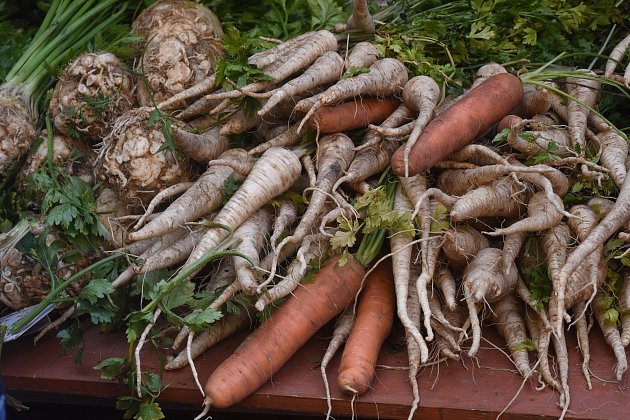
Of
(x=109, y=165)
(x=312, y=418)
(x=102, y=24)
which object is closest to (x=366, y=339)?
(x=312, y=418)

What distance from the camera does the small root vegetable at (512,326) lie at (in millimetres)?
2150

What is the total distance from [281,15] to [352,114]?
0.87 m

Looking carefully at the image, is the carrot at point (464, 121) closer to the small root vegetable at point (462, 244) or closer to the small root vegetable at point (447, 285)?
the small root vegetable at point (462, 244)

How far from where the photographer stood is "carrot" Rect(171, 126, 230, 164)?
8.11 ft

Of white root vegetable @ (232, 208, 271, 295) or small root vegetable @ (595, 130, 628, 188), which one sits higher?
white root vegetable @ (232, 208, 271, 295)

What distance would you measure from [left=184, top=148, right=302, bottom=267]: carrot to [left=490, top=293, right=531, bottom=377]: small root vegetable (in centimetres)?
82

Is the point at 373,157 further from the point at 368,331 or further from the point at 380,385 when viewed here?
the point at 380,385

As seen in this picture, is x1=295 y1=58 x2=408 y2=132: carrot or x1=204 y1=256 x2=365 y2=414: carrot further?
x1=295 y1=58 x2=408 y2=132: carrot

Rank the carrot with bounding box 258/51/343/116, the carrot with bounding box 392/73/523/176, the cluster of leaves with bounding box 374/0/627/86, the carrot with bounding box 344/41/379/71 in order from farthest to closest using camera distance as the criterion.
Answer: the cluster of leaves with bounding box 374/0/627/86, the carrot with bounding box 344/41/379/71, the carrot with bounding box 258/51/343/116, the carrot with bounding box 392/73/523/176

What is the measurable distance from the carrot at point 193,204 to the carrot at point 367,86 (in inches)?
→ 14.0

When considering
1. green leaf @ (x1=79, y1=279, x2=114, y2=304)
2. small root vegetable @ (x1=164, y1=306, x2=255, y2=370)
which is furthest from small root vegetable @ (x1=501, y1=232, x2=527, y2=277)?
green leaf @ (x1=79, y1=279, x2=114, y2=304)

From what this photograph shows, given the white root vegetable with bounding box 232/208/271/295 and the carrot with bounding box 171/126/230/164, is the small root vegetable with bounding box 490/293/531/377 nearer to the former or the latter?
the white root vegetable with bounding box 232/208/271/295

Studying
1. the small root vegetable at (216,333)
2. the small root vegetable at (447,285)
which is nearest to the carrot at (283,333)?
the small root vegetable at (216,333)

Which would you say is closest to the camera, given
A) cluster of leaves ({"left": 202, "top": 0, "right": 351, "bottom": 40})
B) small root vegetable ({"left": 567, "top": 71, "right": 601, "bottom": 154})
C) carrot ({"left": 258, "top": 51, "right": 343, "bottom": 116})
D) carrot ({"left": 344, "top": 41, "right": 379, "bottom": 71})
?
carrot ({"left": 258, "top": 51, "right": 343, "bottom": 116})
